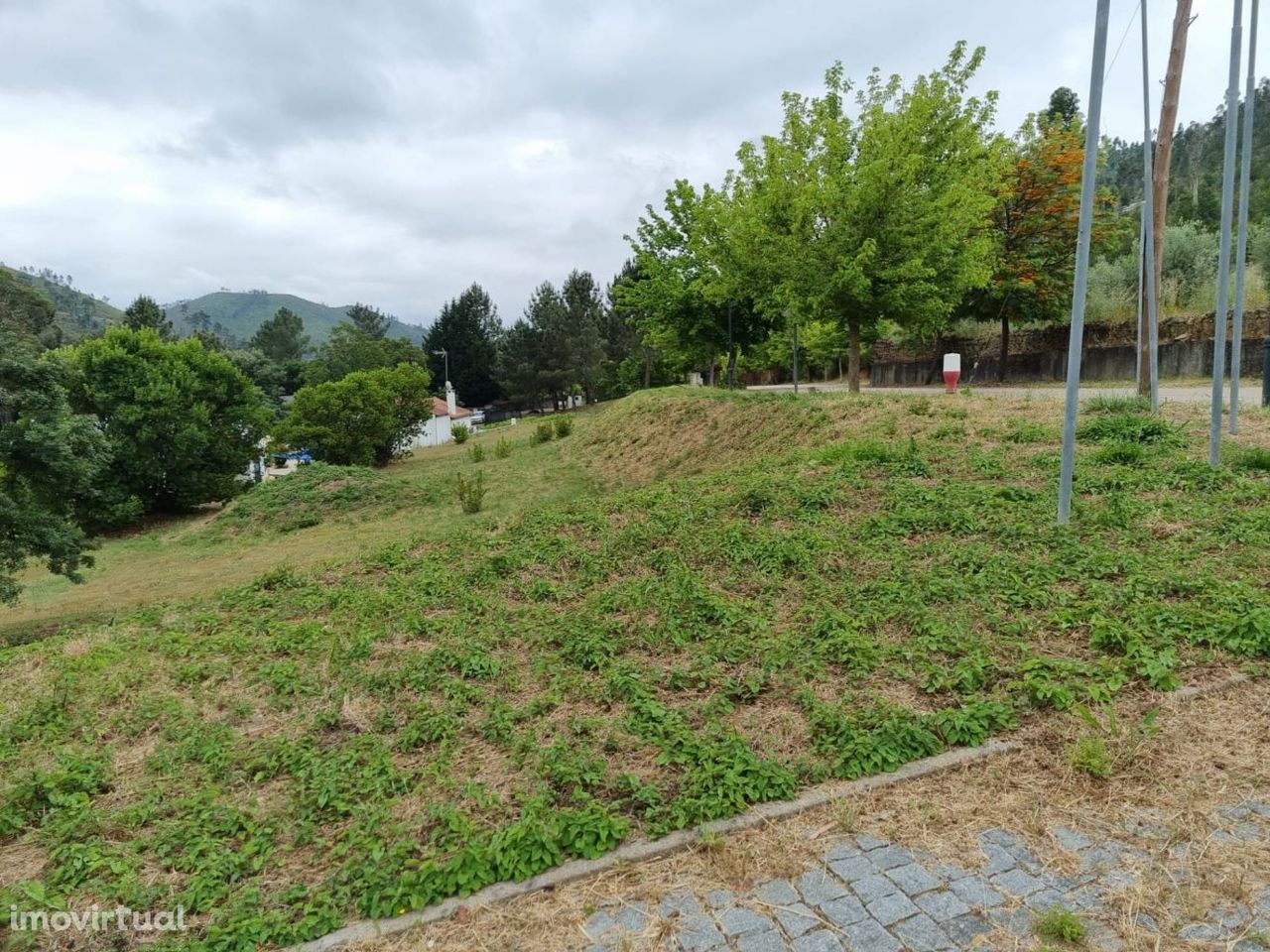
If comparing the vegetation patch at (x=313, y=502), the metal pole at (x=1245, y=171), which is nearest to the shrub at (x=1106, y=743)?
the metal pole at (x=1245, y=171)

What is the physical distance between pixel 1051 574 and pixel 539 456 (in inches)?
744

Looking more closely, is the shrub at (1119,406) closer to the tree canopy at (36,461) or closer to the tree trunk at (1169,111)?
the tree trunk at (1169,111)

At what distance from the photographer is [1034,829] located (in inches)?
94.3

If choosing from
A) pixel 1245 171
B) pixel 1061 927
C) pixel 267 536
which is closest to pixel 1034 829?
pixel 1061 927

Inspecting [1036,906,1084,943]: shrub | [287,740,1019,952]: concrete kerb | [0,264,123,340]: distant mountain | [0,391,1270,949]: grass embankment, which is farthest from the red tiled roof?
[0,264,123,340]: distant mountain

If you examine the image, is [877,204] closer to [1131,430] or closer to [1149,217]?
[1149,217]

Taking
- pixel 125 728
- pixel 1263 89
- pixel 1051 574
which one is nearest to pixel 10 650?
pixel 125 728

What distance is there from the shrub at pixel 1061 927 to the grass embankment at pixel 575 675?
0.84m

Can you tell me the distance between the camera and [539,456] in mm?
22234

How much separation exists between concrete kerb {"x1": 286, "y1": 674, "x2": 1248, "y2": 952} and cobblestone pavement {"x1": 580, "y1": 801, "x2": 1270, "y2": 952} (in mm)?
205

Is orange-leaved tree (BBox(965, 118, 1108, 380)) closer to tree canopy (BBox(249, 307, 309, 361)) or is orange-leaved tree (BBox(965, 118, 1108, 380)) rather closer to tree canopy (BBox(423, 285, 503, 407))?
tree canopy (BBox(423, 285, 503, 407))

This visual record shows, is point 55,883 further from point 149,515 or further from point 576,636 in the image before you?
point 149,515

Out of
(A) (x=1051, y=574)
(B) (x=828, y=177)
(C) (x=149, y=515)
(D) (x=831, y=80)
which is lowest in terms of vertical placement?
(C) (x=149, y=515)

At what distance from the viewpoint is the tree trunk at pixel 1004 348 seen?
67.1 ft
